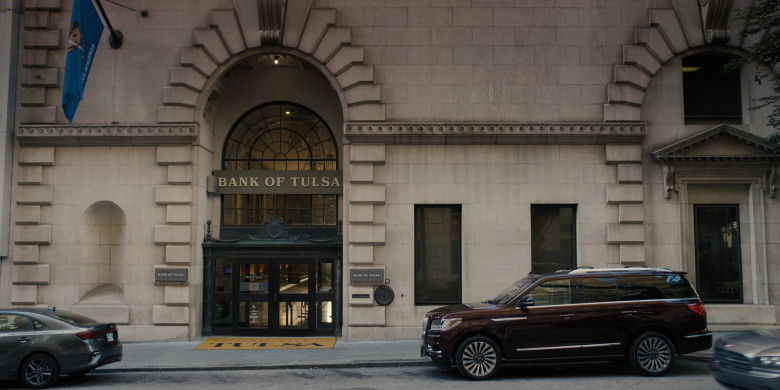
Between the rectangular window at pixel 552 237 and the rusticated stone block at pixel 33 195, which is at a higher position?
the rusticated stone block at pixel 33 195

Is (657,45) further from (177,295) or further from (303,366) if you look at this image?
(177,295)

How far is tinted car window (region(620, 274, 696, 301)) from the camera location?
433 inches

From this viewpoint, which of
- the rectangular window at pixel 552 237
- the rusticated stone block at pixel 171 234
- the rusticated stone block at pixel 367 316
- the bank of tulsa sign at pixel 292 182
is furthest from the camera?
the bank of tulsa sign at pixel 292 182

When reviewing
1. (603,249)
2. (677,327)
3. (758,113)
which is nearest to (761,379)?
(677,327)

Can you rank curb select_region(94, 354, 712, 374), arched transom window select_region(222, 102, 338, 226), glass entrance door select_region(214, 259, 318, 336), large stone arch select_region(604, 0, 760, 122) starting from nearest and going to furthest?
curb select_region(94, 354, 712, 374) < large stone arch select_region(604, 0, 760, 122) < glass entrance door select_region(214, 259, 318, 336) < arched transom window select_region(222, 102, 338, 226)

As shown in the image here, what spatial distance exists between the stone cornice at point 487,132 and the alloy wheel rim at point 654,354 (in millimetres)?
6479

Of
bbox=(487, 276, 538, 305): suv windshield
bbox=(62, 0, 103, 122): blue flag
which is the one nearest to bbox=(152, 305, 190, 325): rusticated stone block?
bbox=(62, 0, 103, 122): blue flag

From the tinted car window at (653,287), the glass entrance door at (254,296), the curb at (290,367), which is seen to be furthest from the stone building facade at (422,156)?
the tinted car window at (653,287)

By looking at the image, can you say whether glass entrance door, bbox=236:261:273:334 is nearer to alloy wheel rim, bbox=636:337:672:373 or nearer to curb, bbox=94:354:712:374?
curb, bbox=94:354:712:374

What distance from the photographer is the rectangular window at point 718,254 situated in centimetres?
1561

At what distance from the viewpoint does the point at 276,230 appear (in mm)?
16344

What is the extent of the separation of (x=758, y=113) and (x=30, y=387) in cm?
1902

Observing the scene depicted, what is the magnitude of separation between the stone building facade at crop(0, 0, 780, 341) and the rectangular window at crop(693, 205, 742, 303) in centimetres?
6

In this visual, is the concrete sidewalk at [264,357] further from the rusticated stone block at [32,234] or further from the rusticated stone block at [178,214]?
the rusticated stone block at [32,234]
